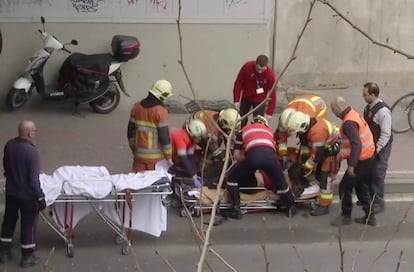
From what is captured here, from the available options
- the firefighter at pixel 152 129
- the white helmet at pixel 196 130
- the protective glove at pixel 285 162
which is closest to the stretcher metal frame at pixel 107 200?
the firefighter at pixel 152 129

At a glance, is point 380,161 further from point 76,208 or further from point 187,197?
point 76,208

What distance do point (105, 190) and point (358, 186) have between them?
→ 2839 millimetres

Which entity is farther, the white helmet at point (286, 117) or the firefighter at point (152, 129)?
the white helmet at point (286, 117)

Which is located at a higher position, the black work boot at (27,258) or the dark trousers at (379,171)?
the dark trousers at (379,171)

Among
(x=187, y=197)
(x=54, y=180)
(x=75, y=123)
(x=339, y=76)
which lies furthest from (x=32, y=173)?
(x=339, y=76)

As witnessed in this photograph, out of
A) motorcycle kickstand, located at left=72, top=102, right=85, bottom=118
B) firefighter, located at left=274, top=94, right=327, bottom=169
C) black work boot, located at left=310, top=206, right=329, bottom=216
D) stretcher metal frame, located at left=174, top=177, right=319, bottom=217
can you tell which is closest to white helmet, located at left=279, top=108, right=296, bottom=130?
firefighter, located at left=274, top=94, right=327, bottom=169

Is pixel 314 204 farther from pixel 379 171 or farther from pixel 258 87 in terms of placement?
pixel 258 87

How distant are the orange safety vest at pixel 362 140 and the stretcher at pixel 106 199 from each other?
195 cm

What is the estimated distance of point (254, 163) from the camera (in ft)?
30.4

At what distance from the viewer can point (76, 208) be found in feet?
28.1

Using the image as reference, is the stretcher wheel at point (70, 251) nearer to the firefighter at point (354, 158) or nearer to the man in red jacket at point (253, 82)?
the firefighter at point (354, 158)

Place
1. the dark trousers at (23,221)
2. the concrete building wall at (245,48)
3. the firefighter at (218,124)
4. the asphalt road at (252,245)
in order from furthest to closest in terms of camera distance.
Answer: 1. the concrete building wall at (245,48)
2. the firefighter at (218,124)
3. the asphalt road at (252,245)
4. the dark trousers at (23,221)

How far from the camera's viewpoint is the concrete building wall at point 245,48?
44.2 feet

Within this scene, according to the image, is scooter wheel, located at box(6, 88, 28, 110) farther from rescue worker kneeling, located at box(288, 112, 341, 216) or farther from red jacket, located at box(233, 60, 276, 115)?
rescue worker kneeling, located at box(288, 112, 341, 216)
